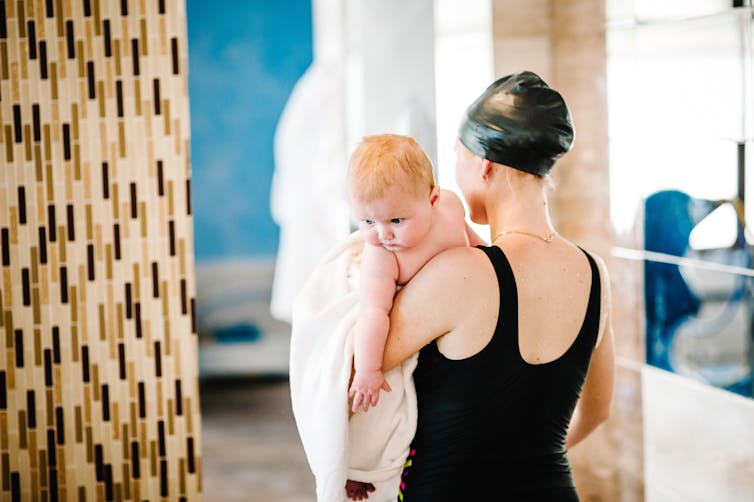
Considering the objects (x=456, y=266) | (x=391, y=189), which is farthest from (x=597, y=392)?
(x=391, y=189)

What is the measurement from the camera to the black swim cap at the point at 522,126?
3.98 feet

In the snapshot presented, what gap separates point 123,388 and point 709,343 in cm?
176

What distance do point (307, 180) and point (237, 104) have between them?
320 mm

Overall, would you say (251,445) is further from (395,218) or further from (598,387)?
(395,218)

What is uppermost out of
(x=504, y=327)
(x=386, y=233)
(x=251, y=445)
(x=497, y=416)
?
(x=386, y=233)

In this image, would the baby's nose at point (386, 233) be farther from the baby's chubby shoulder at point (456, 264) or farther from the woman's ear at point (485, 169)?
the woman's ear at point (485, 169)

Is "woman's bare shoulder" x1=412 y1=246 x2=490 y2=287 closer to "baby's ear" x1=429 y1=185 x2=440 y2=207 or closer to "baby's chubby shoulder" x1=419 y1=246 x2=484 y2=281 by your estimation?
"baby's chubby shoulder" x1=419 y1=246 x2=484 y2=281

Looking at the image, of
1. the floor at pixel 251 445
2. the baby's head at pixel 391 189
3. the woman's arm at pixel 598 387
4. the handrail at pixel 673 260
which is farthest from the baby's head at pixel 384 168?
the floor at pixel 251 445

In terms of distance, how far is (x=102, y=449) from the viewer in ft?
8.57

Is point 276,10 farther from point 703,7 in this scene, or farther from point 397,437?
point 397,437

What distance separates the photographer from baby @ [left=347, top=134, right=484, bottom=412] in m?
1.17

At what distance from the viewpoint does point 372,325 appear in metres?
1.17

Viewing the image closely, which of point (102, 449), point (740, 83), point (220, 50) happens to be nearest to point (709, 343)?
point (740, 83)

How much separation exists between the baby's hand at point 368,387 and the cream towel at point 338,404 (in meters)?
0.03
